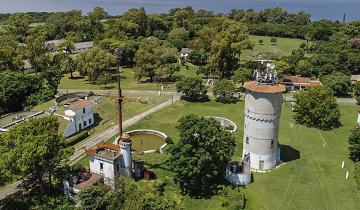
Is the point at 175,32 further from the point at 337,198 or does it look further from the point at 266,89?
the point at 337,198

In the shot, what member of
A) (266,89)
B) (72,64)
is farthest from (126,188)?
(72,64)

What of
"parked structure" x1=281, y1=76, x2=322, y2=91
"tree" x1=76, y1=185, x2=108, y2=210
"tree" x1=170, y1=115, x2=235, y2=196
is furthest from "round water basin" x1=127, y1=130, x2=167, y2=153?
"parked structure" x1=281, y1=76, x2=322, y2=91

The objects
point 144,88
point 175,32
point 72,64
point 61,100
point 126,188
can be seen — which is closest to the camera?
point 126,188

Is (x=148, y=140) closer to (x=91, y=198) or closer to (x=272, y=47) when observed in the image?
(x=91, y=198)

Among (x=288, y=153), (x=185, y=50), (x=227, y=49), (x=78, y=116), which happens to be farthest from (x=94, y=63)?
(x=288, y=153)

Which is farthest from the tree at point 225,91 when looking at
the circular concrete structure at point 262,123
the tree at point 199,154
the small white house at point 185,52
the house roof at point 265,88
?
the small white house at point 185,52

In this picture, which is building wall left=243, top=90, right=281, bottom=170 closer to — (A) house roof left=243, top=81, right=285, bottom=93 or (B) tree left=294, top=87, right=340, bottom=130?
(A) house roof left=243, top=81, right=285, bottom=93

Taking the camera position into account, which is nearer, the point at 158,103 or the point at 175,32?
the point at 158,103
